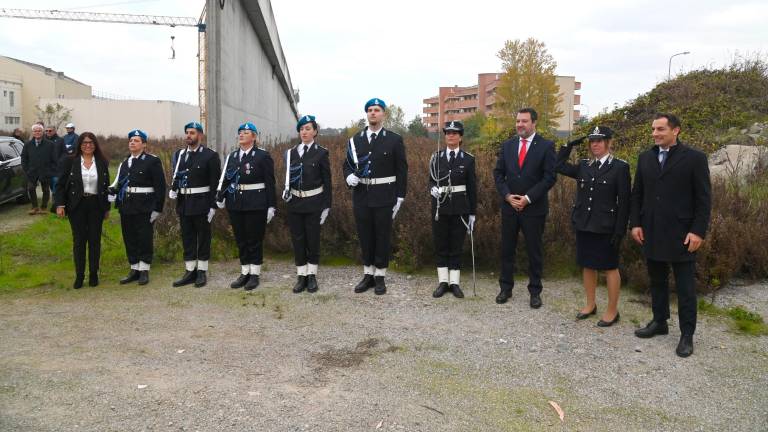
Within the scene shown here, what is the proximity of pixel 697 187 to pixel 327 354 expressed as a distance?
124 inches

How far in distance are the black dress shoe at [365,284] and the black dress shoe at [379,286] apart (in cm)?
7

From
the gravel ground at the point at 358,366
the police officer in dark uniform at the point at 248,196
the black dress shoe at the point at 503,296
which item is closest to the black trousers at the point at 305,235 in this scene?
the police officer in dark uniform at the point at 248,196

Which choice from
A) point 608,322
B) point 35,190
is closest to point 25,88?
point 35,190

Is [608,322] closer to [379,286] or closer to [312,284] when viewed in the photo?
[379,286]

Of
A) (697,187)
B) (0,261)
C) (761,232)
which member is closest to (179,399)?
(697,187)

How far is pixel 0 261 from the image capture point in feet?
25.4

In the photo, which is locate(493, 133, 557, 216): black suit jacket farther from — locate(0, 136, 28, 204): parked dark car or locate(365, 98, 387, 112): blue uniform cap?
locate(0, 136, 28, 204): parked dark car

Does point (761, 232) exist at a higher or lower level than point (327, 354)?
higher

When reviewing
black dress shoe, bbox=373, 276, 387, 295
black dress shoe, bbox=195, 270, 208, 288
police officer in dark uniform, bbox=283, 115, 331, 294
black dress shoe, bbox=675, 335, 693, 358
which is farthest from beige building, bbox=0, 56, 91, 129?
black dress shoe, bbox=675, 335, 693, 358

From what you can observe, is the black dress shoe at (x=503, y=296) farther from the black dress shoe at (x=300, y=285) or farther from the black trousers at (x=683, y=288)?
the black dress shoe at (x=300, y=285)

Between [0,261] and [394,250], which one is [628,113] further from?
[0,261]

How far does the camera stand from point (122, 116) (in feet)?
177

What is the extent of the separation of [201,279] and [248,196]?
3.79 ft

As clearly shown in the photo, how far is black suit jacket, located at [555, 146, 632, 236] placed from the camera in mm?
5133
